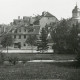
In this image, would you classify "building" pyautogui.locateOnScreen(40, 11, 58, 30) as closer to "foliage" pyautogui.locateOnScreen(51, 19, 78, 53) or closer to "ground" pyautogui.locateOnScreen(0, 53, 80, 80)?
"foliage" pyautogui.locateOnScreen(51, 19, 78, 53)

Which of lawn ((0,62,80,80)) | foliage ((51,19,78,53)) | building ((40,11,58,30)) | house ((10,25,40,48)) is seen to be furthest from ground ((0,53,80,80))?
building ((40,11,58,30))

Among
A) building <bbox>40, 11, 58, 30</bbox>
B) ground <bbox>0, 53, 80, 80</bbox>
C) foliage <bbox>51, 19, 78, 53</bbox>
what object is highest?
building <bbox>40, 11, 58, 30</bbox>

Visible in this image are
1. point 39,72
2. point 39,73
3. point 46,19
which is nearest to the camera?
point 39,73

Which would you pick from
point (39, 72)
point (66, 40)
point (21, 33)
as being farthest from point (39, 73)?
point (21, 33)

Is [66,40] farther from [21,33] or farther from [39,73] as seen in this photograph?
[39,73]

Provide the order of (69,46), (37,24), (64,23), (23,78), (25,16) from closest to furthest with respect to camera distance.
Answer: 1. (23,78)
2. (69,46)
3. (64,23)
4. (37,24)
5. (25,16)

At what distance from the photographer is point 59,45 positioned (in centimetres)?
5250

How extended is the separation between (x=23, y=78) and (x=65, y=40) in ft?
109

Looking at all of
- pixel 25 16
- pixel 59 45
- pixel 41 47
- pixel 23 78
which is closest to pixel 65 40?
pixel 59 45

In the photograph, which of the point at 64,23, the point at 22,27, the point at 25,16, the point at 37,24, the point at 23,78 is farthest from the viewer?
the point at 25,16

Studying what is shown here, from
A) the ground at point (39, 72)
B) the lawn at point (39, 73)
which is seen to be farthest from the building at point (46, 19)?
the lawn at point (39, 73)

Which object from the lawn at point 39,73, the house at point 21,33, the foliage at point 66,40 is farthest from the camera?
the house at point 21,33

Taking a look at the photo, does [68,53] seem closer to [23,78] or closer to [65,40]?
[65,40]

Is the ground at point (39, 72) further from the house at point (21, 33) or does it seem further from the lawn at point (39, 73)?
the house at point (21, 33)
